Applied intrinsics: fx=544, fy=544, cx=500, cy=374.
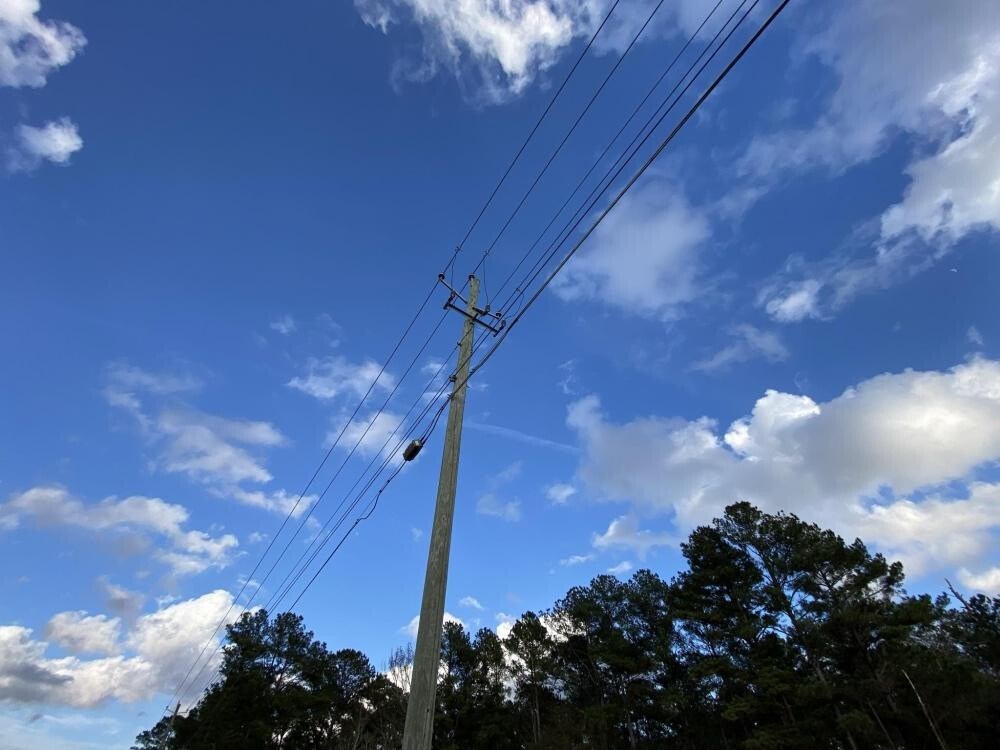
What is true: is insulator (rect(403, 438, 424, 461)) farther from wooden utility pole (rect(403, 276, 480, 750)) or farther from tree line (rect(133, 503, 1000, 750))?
tree line (rect(133, 503, 1000, 750))

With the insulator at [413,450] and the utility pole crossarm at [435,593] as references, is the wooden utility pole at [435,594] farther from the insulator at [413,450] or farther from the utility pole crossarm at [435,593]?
the insulator at [413,450]

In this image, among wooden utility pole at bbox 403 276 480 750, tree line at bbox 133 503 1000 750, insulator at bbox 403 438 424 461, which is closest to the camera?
wooden utility pole at bbox 403 276 480 750

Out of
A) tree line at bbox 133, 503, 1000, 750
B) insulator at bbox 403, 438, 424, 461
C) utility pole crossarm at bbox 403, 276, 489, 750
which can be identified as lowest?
utility pole crossarm at bbox 403, 276, 489, 750

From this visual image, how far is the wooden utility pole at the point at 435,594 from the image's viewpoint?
5.77m

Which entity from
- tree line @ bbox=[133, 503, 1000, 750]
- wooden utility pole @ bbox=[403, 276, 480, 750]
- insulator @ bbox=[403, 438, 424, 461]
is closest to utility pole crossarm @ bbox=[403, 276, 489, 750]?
wooden utility pole @ bbox=[403, 276, 480, 750]

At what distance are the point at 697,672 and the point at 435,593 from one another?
30513 mm

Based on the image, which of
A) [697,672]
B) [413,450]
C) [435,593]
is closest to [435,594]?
[435,593]

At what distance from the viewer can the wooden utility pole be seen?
577 cm

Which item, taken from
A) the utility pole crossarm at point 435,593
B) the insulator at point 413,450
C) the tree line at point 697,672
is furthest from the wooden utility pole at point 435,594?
the tree line at point 697,672

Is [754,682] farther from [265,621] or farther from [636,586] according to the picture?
[265,621]

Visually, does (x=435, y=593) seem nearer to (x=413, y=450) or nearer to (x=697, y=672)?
(x=413, y=450)

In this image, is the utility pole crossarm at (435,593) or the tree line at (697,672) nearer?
the utility pole crossarm at (435,593)

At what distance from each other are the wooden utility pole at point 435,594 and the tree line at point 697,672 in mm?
27068

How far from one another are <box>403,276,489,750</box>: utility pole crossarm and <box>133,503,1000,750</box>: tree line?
88.8 ft
